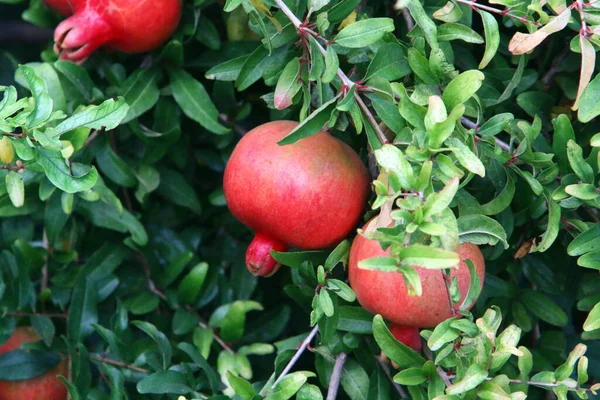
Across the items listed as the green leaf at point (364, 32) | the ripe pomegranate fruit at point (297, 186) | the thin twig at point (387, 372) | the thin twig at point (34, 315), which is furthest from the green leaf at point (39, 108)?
the thin twig at point (387, 372)

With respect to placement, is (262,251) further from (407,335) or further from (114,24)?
(114,24)

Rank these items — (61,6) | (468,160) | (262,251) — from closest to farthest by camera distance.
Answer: (468,160)
(262,251)
(61,6)

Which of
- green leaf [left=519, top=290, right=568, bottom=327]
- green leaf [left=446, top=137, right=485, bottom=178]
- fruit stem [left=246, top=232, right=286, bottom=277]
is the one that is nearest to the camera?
green leaf [left=446, top=137, right=485, bottom=178]

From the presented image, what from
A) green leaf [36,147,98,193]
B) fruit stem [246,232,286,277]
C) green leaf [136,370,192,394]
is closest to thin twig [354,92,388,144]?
fruit stem [246,232,286,277]

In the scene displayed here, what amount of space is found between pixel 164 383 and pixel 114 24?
0.51 meters

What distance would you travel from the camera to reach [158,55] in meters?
1.19

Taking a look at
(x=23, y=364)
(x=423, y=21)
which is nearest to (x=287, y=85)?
(x=423, y=21)

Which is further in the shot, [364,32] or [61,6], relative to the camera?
[61,6]

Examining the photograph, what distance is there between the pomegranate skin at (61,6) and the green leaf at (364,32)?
1.65 ft

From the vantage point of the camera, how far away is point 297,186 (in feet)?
2.93

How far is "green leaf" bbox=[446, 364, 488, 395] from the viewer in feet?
2.58

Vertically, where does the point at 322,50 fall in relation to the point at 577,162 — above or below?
above

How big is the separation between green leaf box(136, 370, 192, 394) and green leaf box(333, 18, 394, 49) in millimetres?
506

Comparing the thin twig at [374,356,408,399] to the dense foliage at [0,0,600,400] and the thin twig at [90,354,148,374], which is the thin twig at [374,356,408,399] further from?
the thin twig at [90,354,148,374]
